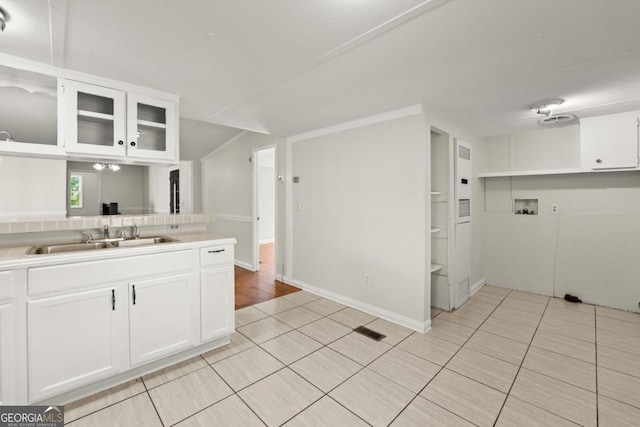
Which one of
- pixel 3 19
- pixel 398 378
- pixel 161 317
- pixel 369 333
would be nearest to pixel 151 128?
pixel 3 19

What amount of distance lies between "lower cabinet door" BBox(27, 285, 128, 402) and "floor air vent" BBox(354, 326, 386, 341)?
6.44 feet

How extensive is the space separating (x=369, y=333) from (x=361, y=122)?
2.29 metres

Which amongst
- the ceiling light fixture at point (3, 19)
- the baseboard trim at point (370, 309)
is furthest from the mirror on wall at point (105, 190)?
the baseboard trim at point (370, 309)

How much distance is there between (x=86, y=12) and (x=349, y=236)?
2852mm

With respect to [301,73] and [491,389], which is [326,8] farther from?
[491,389]

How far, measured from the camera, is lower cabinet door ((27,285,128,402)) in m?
A: 1.63

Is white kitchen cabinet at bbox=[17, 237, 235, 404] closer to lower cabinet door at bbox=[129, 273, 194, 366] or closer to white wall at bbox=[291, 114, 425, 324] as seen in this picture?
lower cabinet door at bbox=[129, 273, 194, 366]

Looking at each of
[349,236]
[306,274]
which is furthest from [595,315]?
[306,274]

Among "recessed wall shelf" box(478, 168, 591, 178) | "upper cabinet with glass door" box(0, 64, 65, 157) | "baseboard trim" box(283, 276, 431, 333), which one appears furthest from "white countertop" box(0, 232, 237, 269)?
"recessed wall shelf" box(478, 168, 591, 178)

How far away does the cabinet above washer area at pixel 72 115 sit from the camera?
1979 mm

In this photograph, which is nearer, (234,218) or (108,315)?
(108,315)

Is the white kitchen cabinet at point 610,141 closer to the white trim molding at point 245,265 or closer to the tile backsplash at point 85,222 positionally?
the tile backsplash at point 85,222

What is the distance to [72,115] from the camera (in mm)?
2078

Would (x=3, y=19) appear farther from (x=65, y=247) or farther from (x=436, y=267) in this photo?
(x=436, y=267)
